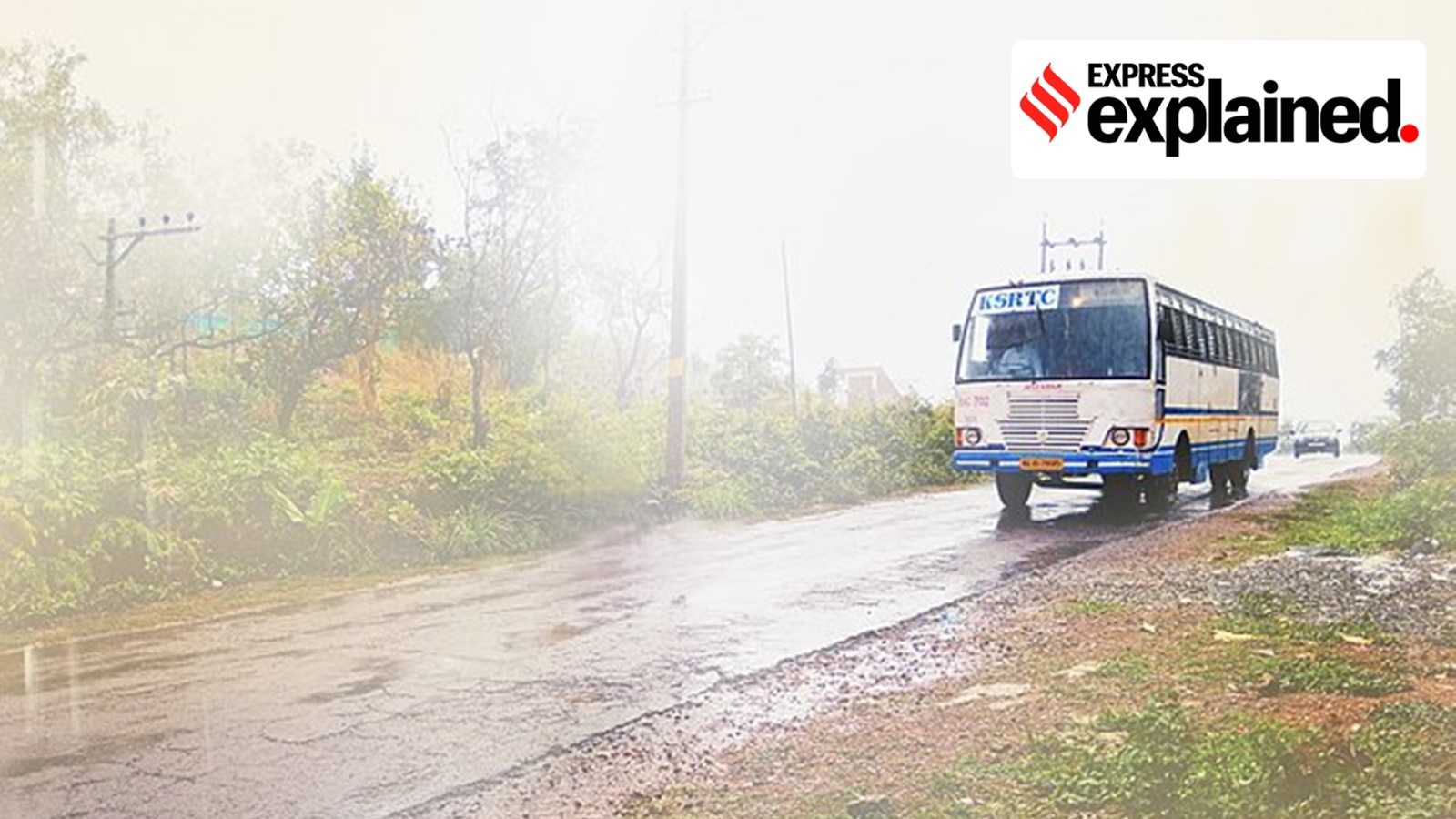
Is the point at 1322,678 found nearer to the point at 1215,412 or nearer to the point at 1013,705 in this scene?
the point at 1013,705

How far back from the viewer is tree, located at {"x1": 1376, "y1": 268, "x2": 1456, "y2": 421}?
1066 inches

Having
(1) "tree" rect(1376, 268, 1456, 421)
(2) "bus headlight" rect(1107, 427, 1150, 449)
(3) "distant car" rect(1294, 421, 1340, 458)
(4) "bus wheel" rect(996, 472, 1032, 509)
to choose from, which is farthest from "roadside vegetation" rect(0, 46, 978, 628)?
(3) "distant car" rect(1294, 421, 1340, 458)

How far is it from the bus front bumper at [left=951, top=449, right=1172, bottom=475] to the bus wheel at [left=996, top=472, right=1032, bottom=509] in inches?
35.1

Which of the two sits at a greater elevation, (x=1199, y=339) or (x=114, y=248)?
(x=114, y=248)

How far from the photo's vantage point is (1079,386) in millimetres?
16406

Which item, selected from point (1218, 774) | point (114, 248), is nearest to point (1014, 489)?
point (114, 248)

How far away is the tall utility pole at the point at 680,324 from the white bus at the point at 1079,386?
4211mm

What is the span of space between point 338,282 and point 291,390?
71.5 inches

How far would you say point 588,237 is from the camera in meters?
24.1

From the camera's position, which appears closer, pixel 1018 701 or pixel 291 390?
pixel 1018 701

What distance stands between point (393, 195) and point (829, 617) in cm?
1221

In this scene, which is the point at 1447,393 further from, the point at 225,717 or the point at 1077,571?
the point at 225,717

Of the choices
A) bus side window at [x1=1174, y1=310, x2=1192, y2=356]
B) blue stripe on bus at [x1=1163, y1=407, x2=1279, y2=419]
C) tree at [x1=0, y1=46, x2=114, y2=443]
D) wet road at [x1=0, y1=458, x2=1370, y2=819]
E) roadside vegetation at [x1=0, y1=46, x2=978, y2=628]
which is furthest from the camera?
bus side window at [x1=1174, y1=310, x2=1192, y2=356]

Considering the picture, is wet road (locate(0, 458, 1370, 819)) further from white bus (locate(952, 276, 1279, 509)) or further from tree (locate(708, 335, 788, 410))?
tree (locate(708, 335, 788, 410))
